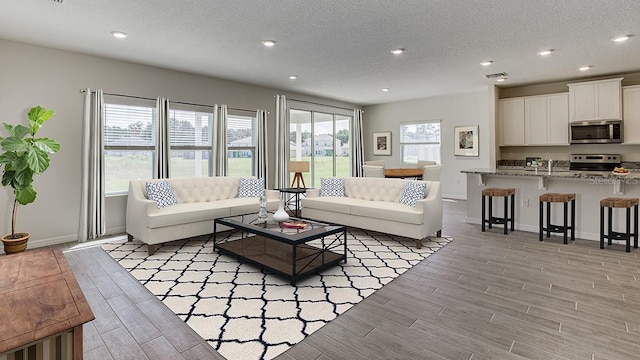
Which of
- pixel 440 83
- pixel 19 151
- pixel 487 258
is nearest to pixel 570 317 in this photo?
pixel 487 258

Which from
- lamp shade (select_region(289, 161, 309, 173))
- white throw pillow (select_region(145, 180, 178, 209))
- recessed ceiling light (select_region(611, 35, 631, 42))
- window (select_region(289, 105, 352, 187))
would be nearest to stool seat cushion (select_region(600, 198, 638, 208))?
recessed ceiling light (select_region(611, 35, 631, 42))

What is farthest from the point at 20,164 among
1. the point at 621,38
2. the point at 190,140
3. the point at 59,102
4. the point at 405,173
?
the point at 621,38

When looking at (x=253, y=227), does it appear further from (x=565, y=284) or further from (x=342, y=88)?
(x=342, y=88)

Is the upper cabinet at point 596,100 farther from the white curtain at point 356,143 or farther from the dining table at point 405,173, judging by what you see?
the white curtain at point 356,143

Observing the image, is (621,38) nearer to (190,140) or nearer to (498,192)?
(498,192)

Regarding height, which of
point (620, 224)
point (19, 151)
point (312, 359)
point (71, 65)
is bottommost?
point (312, 359)

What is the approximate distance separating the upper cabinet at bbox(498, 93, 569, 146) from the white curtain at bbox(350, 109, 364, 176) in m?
3.76

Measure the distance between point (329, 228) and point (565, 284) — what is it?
236 centimetres

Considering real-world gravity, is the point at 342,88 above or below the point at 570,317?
above

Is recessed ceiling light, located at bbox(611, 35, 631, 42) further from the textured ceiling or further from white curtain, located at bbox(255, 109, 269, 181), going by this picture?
white curtain, located at bbox(255, 109, 269, 181)

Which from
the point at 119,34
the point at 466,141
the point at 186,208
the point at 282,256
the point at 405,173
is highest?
the point at 119,34

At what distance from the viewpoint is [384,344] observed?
2197 millimetres

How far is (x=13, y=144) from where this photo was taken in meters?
3.77

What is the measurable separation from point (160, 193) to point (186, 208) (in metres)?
0.45
